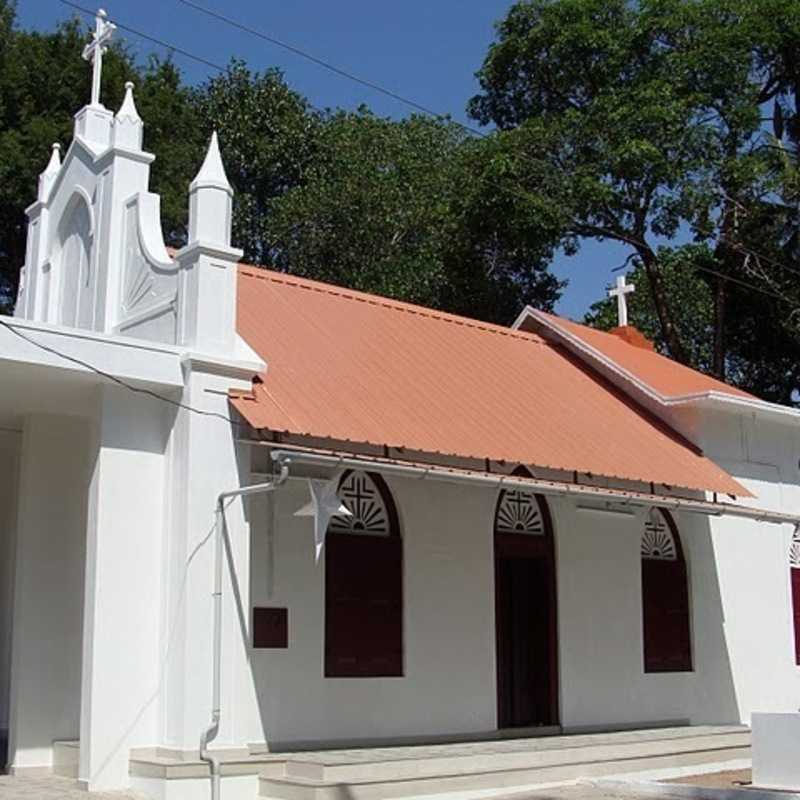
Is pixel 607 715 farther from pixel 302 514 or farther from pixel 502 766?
pixel 302 514

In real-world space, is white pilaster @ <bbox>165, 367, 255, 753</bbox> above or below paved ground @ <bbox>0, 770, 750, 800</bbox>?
above

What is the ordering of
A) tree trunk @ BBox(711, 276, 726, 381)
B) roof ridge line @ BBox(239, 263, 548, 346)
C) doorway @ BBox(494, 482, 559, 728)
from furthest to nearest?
1. tree trunk @ BBox(711, 276, 726, 381)
2. roof ridge line @ BBox(239, 263, 548, 346)
3. doorway @ BBox(494, 482, 559, 728)

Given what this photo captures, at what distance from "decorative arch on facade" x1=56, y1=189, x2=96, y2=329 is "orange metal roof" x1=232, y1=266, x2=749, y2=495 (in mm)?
1710

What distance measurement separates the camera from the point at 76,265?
14.5 metres

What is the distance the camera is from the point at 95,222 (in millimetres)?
13727

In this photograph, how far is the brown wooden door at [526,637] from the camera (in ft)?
49.8

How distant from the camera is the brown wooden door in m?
15.2

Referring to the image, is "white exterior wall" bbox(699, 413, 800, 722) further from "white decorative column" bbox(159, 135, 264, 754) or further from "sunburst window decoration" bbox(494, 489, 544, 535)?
"white decorative column" bbox(159, 135, 264, 754)

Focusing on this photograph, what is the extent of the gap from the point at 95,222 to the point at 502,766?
7021 mm

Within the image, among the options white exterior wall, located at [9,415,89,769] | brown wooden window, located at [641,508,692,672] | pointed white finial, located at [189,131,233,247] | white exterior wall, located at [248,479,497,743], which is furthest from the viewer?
brown wooden window, located at [641,508,692,672]

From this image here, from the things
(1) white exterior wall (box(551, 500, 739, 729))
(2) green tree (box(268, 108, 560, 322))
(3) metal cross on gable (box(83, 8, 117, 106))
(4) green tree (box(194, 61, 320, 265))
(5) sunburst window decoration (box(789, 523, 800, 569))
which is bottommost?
(1) white exterior wall (box(551, 500, 739, 729))

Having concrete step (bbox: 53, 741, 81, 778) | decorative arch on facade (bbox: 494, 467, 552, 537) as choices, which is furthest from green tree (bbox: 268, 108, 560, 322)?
concrete step (bbox: 53, 741, 81, 778)

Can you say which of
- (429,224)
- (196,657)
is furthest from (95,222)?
(429,224)

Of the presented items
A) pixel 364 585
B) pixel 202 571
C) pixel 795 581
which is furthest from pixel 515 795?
pixel 795 581
